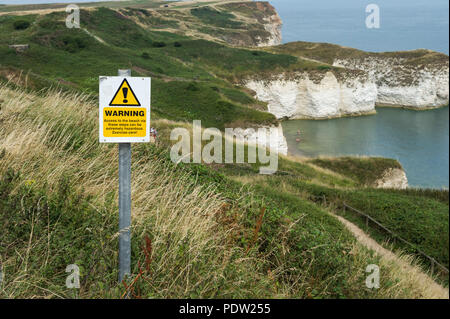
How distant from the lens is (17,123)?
661 centimetres

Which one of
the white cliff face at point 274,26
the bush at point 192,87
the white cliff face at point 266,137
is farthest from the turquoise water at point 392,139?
the white cliff face at point 274,26

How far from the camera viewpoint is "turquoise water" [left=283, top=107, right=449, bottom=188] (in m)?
47.2

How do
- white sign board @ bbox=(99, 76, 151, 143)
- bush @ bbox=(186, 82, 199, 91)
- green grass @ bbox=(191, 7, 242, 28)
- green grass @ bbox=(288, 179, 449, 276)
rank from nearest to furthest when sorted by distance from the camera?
white sign board @ bbox=(99, 76, 151, 143)
green grass @ bbox=(288, 179, 449, 276)
bush @ bbox=(186, 82, 199, 91)
green grass @ bbox=(191, 7, 242, 28)

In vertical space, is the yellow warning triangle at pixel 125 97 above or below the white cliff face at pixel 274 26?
below

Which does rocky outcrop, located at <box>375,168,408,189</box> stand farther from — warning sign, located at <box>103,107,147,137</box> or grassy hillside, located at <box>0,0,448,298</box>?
warning sign, located at <box>103,107,147,137</box>

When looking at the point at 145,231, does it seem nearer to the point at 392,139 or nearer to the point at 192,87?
the point at 192,87

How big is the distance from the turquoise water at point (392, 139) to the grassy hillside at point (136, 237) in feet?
130

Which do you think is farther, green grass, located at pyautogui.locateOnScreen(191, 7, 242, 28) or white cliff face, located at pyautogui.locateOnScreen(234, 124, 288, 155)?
green grass, located at pyautogui.locateOnScreen(191, 7, 242, 28)

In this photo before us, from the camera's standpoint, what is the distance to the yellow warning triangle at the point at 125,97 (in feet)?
12.3

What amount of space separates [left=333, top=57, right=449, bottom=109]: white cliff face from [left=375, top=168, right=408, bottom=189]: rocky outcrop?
173 feet

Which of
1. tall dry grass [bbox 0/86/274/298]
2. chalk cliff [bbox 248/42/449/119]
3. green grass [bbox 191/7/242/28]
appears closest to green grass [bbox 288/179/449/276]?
tall dry grass [bbox 0/86/274/298]

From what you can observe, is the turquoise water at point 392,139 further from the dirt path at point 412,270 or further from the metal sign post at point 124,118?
the metal sign post at point 124,118
